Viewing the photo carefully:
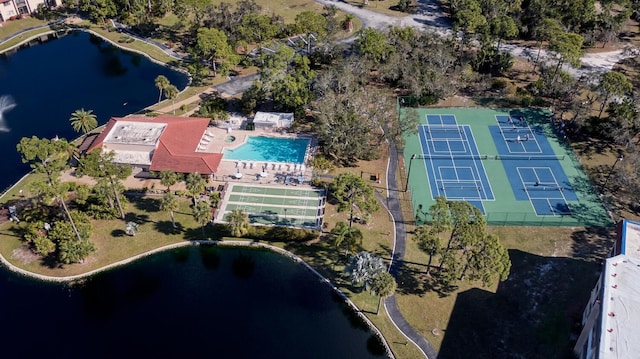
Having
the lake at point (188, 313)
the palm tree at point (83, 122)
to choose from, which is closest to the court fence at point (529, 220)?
the lake at point (188, 313)

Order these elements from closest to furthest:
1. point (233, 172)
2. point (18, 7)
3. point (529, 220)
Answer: point (529, 220) < point (233, 172) < point (18, 7)

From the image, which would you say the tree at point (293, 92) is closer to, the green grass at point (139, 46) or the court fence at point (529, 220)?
the court fence at point (529, 220)

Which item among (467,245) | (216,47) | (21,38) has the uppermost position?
(216,47)

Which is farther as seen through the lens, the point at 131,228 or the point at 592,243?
the point at 592,243

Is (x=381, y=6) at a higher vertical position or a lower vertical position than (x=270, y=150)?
higher

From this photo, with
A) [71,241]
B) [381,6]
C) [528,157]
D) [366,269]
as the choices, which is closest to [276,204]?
[366,269]

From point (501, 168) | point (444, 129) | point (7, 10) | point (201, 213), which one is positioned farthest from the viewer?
point (7, 10)

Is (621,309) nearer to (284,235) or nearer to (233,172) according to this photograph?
(284,235)
